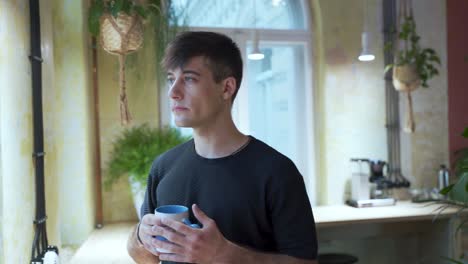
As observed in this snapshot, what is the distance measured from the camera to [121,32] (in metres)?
2.36

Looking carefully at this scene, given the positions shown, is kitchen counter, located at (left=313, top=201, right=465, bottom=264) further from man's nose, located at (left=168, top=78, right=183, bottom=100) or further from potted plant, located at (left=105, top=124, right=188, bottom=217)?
man's nose, located at (left=168, top=78, right=183, bottom=100)

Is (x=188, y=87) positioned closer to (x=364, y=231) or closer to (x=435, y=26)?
(x=364, y=231)

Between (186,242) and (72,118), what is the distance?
1930 millimetres

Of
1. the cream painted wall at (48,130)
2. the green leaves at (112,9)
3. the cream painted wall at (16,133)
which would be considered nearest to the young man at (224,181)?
the cream painted wall at (16,133)

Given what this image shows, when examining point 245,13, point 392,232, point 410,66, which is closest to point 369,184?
point 392,232

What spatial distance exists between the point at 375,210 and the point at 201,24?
1848mm

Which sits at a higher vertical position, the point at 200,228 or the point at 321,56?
the point at 321,56

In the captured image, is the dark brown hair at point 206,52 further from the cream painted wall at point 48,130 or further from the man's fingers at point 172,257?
the cream painted wall at point 48,130

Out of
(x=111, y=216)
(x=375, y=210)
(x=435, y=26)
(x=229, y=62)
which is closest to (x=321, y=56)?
(x=435, y=26)

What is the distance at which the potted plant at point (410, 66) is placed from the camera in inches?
129

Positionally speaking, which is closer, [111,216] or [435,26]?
[111,216]

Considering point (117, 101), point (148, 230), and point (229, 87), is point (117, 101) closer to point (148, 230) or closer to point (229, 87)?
point (229, 87)

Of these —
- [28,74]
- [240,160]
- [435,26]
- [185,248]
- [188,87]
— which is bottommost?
[185,248]

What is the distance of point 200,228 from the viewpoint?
1.02 metres
